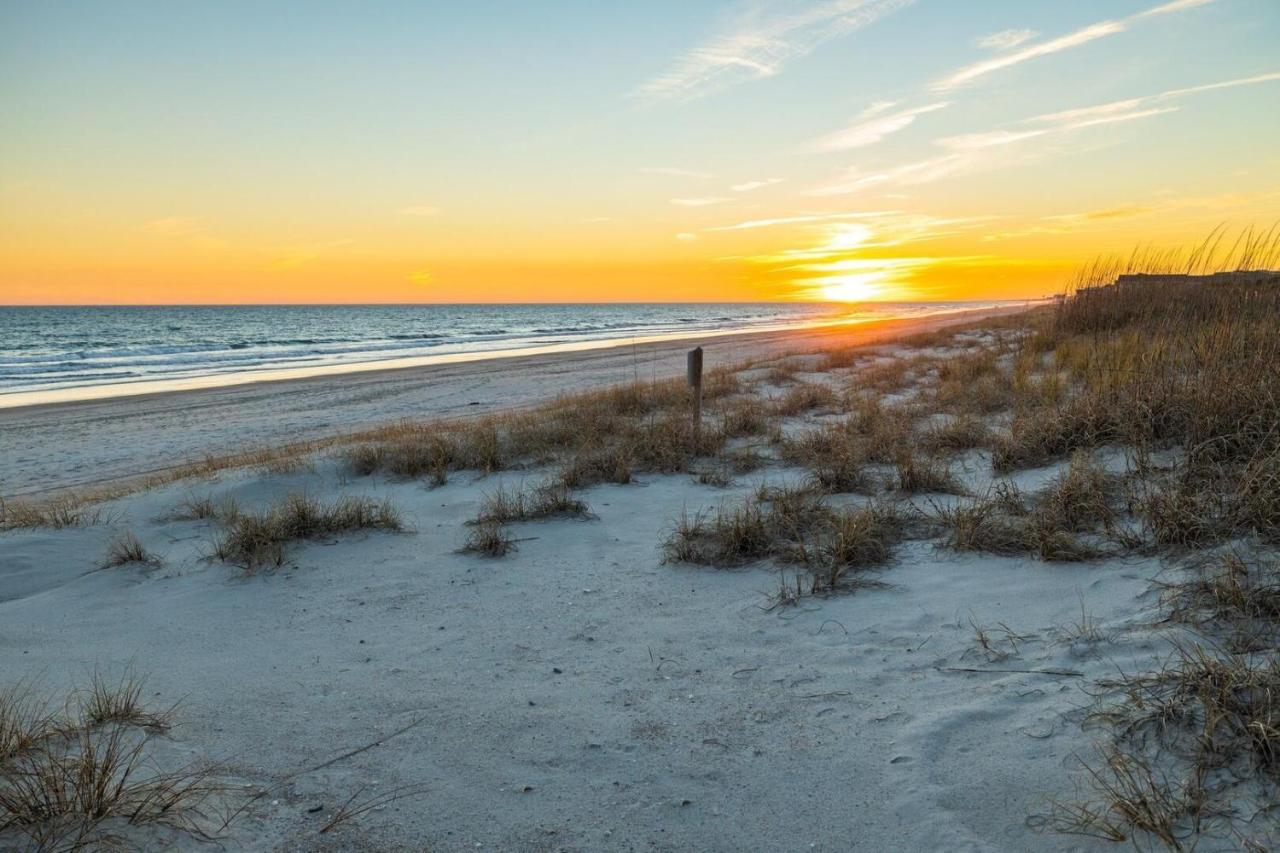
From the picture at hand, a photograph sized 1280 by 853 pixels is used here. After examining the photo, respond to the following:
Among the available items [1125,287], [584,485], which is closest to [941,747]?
[584,485]

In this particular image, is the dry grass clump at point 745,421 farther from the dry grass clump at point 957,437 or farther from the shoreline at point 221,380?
the shoreline at point 221,380

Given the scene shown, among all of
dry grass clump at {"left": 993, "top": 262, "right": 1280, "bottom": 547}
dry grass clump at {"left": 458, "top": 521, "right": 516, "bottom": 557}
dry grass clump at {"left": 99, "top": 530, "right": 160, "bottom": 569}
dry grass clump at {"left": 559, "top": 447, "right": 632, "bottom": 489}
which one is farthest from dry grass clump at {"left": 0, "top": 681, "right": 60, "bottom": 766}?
dry grass clump at {"left": 993, "top": 262, "right": 1280, "bottom": 547}

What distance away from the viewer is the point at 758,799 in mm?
2604

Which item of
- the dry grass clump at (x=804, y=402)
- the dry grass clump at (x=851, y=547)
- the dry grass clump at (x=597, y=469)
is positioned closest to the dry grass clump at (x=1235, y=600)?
the dry grass clump at (x=851, y=547)

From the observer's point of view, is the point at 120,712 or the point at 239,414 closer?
the point at 120,712

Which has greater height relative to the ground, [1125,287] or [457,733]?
[1125,287]

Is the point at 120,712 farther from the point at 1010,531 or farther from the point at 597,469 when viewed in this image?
the point at 1010,531

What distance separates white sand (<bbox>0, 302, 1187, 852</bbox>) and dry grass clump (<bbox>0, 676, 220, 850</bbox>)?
17 cm

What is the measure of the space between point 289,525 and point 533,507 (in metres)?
1.82

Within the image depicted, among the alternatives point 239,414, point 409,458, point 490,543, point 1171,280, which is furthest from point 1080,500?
point 239,414

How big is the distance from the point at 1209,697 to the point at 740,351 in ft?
87.6

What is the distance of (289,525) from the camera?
5.46 m

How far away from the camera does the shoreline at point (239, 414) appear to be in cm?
1118

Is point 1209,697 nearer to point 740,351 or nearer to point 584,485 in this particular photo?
point 584,485
